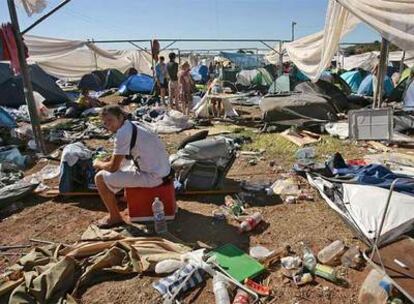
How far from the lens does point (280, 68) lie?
17453 millimetres

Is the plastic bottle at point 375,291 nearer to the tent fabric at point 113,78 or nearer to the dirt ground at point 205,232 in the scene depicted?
the dirt ground at point 205,232

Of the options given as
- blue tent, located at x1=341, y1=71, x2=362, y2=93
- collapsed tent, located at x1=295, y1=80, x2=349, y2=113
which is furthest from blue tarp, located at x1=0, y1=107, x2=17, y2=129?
blue tent, located at x1=341, y1=71, x2=362, y2=93

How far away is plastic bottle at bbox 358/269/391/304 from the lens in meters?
2.95

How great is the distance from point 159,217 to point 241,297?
1.50 metres

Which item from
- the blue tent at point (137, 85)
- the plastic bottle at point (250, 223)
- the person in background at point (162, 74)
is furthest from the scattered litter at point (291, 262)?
the blue tent at point (137, 85)

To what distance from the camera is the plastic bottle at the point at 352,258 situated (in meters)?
3.46

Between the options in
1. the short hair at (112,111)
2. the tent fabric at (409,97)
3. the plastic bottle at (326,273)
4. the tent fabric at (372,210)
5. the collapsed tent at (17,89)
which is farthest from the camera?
the collapsed tent at (17,89)

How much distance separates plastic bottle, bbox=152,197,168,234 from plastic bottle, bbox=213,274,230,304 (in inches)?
45.2

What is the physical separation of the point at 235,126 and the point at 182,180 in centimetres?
467

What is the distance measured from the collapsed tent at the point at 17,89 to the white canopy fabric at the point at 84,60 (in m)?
1.13

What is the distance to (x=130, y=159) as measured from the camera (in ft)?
14.2

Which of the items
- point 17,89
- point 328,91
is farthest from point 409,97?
point 17,89

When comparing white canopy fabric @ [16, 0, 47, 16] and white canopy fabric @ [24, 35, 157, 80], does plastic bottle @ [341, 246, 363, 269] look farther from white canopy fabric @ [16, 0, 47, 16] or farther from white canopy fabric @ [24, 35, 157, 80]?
white canopy fabric @ [24, 35, 157, 80]

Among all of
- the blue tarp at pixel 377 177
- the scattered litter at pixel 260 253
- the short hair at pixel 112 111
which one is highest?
the short hair at pixel 112 111
